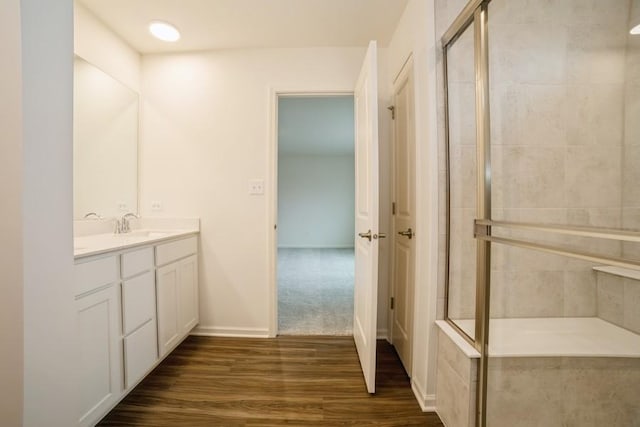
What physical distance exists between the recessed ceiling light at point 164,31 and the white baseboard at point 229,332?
7.74 feet

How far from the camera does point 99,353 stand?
1.29 m

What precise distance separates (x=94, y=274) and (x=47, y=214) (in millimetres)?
487

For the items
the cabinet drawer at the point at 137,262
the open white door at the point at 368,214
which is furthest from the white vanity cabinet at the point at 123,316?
the open white door at the point at 368,214

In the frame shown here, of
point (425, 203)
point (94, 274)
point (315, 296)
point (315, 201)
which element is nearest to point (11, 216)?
point (94, 274)

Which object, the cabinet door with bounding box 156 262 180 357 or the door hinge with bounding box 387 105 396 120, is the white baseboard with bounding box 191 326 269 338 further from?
the door hinge with bounding box 387 105 396 120

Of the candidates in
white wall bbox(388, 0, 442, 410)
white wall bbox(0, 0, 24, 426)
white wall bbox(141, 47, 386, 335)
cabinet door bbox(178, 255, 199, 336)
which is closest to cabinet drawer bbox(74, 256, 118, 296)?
white wall bbox(0, 0, 24, 426)

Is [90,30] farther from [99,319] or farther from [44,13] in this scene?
[99,319]

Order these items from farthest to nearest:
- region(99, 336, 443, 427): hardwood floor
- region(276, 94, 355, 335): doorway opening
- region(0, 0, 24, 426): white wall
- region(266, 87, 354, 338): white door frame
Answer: region(276, 94, 355, 335): doorway opening
region(266, 87, 354, 338): white door frame
region(99, 336, 443, 427): hardwood floor
region(0, 0, 24, 426): white wall

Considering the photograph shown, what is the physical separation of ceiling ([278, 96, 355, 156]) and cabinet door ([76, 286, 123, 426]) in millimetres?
2218

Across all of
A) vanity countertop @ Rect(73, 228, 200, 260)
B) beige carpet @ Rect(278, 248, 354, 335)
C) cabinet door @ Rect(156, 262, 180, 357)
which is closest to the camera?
vanity countertop @ Rect(73, 228, 200, 260)

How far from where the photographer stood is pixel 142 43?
84.9 inches

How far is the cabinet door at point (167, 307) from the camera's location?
1.75 metres

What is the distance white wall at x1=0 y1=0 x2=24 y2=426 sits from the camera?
80cm

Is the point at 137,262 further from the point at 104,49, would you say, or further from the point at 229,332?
the point at 104,49
